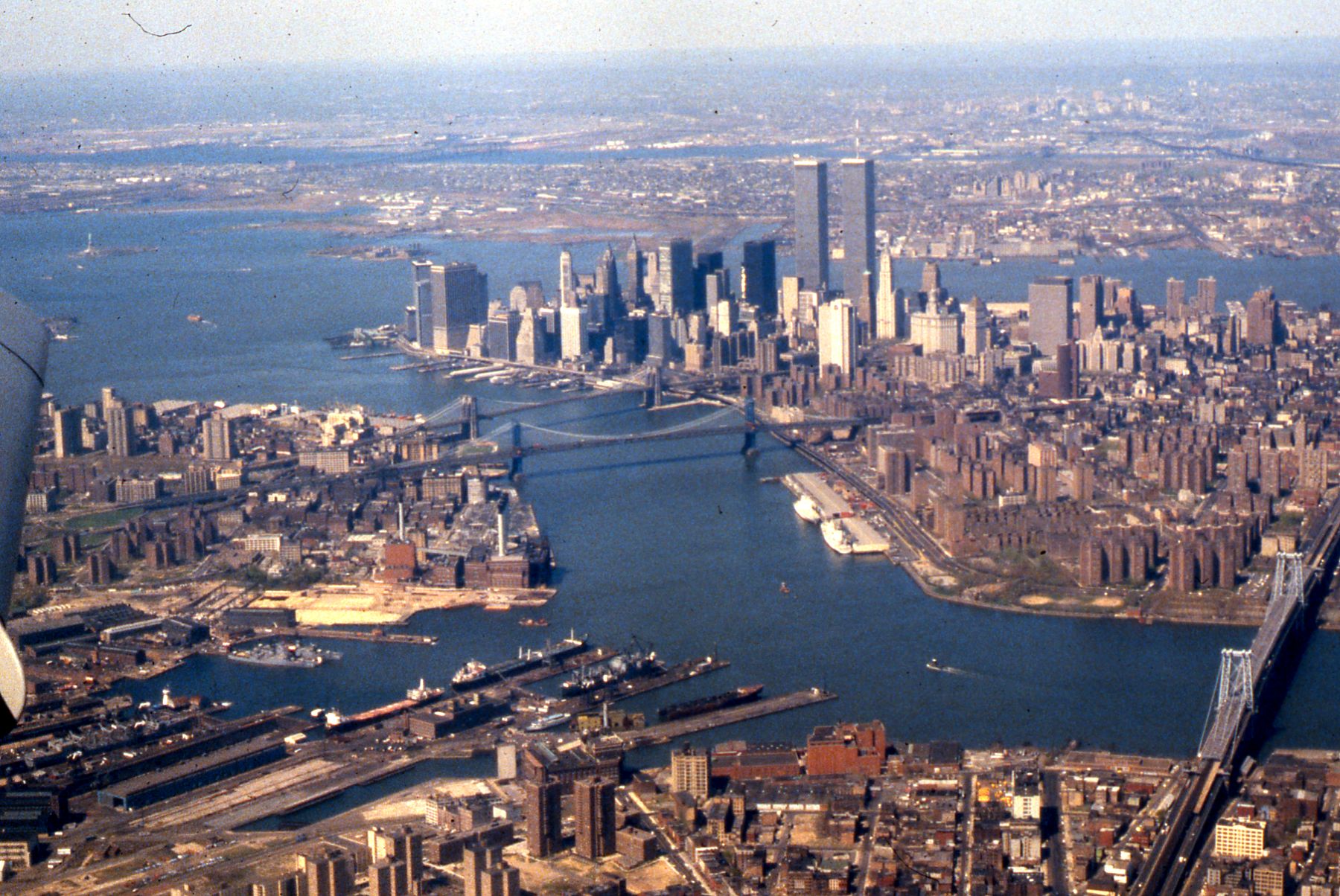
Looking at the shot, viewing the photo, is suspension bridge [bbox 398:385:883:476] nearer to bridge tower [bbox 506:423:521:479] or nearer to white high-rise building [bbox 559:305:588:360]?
bridge tower [bbox 506:423:521:479]

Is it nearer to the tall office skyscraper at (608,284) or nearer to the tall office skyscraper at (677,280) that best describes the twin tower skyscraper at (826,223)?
the tall office skyscraper at (677,280)

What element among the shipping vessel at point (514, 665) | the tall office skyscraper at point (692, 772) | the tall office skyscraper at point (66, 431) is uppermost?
the tall office skyscraper at point (66, 431)

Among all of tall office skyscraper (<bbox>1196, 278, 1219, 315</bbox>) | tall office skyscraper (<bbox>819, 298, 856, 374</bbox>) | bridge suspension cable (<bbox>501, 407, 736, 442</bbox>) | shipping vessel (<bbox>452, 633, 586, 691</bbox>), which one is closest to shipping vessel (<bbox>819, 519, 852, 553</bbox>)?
shipping vessel (<bbox>452, 633, 586, 691</bbox>)

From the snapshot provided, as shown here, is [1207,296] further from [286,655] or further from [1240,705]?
[286,655]

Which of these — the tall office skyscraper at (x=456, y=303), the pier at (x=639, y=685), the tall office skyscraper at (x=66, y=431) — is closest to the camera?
the pier at (x=639, y=685)

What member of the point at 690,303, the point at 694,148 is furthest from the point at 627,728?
the point at 694,148

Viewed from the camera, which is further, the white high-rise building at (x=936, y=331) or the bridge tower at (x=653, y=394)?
the white high-rise building at (x=936, y=331)

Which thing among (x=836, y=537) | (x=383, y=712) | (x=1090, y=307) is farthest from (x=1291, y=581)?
(x=1090, y=307)

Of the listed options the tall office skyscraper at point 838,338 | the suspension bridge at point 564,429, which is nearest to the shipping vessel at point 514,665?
the suspension bridge at point 564,429
